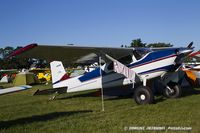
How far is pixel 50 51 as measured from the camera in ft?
34.6

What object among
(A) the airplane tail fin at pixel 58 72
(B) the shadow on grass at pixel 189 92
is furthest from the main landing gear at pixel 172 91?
(A) the airplane tail fin at pixel 58 72

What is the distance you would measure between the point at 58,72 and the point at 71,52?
5.99 ft

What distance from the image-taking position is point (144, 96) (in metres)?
9.48

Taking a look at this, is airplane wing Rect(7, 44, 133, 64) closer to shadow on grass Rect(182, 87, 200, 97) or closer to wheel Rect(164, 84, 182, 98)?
wheel Rect(164, 84, 182, 98)

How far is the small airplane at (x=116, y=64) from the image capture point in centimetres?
996

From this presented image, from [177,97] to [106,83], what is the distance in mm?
2755

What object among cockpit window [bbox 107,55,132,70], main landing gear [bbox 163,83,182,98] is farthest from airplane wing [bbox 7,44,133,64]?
main landing gear [bbox 163,83,182,98]

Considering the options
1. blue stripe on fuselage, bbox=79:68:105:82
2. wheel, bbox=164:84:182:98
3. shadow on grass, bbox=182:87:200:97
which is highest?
blue stripe on fuselage, bbox=79:68:105:82

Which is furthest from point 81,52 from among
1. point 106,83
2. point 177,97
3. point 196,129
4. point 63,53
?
point 196,129

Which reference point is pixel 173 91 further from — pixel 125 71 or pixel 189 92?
pixel 125 71

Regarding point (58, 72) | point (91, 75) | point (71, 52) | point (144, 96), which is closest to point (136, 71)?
point (144, 96)

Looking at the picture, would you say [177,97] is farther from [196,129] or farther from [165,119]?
[196,129]

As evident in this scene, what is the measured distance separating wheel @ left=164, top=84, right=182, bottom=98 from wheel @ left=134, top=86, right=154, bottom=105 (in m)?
2.04

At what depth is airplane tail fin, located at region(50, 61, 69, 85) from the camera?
12393 mm
